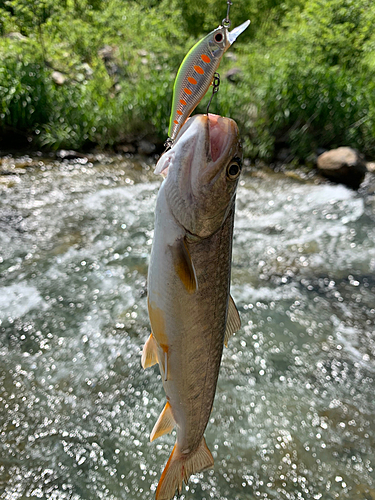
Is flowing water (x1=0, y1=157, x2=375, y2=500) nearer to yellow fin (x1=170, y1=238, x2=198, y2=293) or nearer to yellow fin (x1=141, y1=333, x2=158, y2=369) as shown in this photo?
yellow fin (x1=141, y1=333, x2=158, y2=369)

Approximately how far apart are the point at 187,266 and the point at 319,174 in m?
7.96

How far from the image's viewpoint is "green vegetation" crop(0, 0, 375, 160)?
8766 millimetres

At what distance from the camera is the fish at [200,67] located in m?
1.24

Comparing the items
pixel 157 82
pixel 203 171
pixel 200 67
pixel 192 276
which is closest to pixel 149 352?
pixel 192 276

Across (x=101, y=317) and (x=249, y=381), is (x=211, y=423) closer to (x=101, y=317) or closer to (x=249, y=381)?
(x=249, y=381)

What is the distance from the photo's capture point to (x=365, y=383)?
13.1 ft

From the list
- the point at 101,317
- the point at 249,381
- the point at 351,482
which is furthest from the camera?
the point at 101,317

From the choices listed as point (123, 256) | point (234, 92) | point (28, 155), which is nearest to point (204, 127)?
point (123, 256)

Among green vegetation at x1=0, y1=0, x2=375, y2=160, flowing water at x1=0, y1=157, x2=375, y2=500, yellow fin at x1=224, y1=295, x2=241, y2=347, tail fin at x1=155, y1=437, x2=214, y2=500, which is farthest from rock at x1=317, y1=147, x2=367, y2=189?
tail fin at x1=155, y1=437, x2=214, y2=500

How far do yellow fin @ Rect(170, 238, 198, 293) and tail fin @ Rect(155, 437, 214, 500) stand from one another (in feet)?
2.77

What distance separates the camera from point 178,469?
6.01ft

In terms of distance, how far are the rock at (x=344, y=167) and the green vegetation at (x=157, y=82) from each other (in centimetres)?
73

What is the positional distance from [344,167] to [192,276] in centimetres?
769

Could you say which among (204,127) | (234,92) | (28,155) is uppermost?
(204,127)
